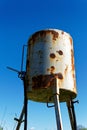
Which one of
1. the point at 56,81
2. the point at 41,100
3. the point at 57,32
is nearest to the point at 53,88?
the point at 56,81

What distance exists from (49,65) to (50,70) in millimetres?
284

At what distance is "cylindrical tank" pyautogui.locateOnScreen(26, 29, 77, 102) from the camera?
43.8 feet

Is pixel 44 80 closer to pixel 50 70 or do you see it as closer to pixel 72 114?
pixel 50 70

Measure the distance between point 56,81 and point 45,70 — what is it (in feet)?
2.85

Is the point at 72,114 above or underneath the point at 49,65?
underneath

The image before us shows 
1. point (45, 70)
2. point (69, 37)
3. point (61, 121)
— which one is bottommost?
point (61, 121)

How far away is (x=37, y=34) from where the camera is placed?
14781 millimetres

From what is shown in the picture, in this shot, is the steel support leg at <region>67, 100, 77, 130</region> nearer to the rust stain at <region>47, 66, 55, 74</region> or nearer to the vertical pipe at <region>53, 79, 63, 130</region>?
the vertical pipe at <region>53, 79, 63, 130</region>

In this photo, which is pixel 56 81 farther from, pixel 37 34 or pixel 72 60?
pixel 37 34

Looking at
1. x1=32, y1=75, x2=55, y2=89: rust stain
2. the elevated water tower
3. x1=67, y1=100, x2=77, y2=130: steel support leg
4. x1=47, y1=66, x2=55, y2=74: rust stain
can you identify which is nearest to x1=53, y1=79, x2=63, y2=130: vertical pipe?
the elevated water tower

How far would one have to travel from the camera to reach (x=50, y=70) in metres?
13.4

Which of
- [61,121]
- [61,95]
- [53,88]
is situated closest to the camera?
[61,121]

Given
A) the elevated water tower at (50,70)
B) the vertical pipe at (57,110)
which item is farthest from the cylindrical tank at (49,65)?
the vertical pipe at (57,110)

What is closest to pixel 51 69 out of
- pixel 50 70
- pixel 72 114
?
pixel 50 70
